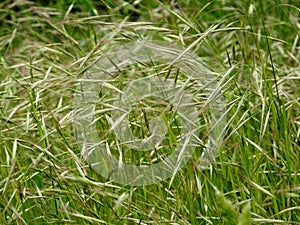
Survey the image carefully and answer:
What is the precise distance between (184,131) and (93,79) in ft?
0.85

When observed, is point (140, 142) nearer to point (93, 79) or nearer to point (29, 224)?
point (93, 79)

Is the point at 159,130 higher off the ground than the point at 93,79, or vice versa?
the point at 93,79

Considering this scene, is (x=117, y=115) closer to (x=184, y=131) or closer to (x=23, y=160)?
(x=184, y=131)

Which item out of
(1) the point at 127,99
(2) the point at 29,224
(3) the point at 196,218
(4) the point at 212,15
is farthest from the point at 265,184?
(4) the point at 212,15

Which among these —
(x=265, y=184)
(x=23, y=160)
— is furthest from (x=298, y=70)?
(x=23, y=160)

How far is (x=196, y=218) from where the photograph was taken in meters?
1.45

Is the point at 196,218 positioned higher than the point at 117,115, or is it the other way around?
the point at 117,115

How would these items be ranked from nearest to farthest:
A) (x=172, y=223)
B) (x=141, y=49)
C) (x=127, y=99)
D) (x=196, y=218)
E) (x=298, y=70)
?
(x=172, y=223), (x=196, y=218), (x=127, y=99), (x=141, y=49), (x=298, y=70)

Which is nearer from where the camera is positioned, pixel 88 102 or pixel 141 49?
pixel 88 102

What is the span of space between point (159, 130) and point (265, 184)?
0.30m

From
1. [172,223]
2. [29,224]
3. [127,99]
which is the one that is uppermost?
[127,99]

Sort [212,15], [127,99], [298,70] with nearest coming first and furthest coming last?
[127,99]
[298,70]
[212,15]

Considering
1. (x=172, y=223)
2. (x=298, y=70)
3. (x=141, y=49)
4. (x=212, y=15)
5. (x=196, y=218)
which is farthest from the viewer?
(x=212, y=15)

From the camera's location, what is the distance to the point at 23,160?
1726mm
